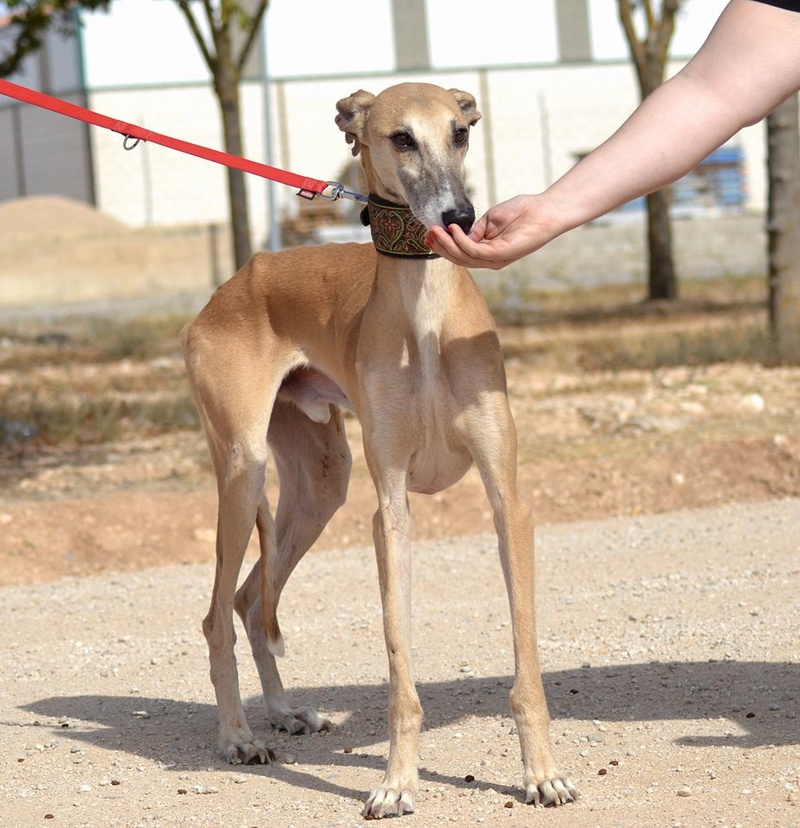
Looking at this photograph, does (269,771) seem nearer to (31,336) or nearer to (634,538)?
(634,538)

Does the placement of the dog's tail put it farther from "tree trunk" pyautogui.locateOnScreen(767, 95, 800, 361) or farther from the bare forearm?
"tree trunk" pyautogui.locateOnScreen(767, 95, 800, 361)

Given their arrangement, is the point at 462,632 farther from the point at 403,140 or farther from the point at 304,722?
the point at 403,140

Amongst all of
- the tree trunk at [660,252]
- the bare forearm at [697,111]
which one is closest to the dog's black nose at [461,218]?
the bare forearm at [697,111]

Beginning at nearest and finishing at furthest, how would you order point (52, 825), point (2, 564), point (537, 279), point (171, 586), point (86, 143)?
point (52, 825), point (171, 586), point (2, 564), point (537, 279), point (86, 143)

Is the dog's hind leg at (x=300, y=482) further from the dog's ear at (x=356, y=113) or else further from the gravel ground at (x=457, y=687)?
the dog's ear at (x=356, y=113)

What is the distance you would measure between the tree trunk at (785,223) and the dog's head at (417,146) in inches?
331

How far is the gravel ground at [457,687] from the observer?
3.85 m

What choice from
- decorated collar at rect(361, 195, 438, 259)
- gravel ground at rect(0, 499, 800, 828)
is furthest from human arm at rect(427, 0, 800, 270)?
gravel ground at rect(0, 499, 800, 828)

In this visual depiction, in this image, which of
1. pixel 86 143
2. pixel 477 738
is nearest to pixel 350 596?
pixel 477 738

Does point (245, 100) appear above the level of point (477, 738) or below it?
above

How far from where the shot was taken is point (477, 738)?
4395 mm

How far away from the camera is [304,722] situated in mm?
4703

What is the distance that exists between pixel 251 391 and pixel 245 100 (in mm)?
30201

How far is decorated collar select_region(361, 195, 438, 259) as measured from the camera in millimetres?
3902
